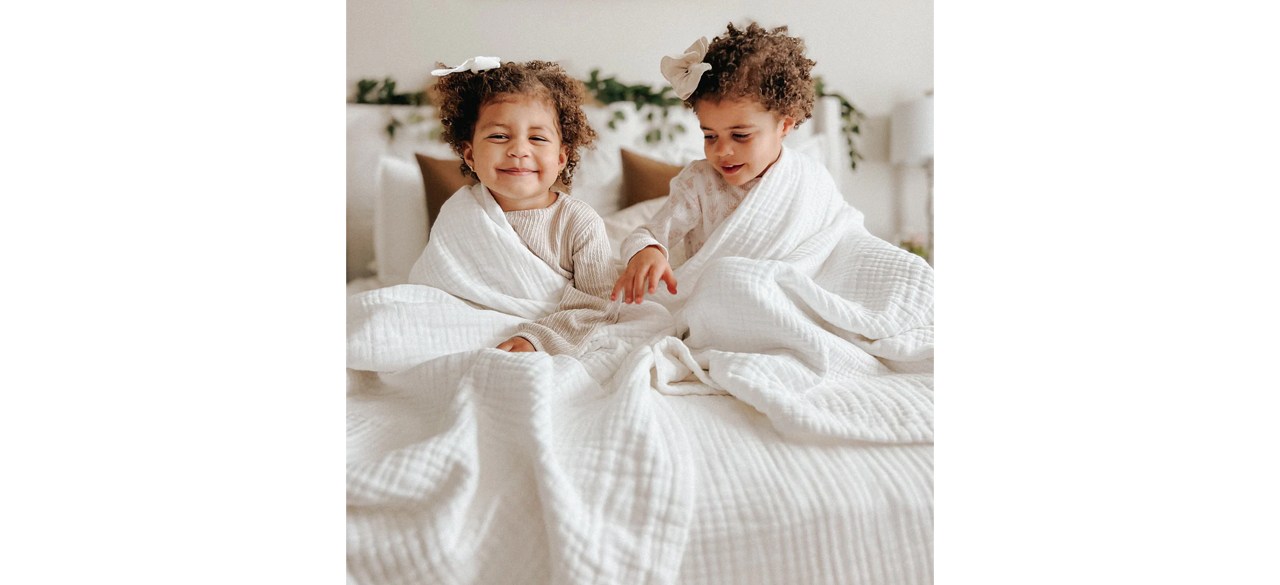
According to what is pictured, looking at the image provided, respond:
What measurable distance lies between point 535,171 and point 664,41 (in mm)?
233

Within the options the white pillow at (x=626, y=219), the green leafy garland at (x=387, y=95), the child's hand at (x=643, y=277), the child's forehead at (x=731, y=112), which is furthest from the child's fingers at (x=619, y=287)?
the green leafy garland at (x=387, y=95)

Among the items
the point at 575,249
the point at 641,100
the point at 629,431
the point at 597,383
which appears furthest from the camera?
the point at 641,100

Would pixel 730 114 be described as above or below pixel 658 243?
above

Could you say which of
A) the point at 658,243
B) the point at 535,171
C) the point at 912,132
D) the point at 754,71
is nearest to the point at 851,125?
the point at 912,132

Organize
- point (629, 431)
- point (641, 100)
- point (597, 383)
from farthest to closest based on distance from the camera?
point (641, 100) < point (597, 383) < point (629, 431)

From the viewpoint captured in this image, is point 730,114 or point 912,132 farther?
point 912,132

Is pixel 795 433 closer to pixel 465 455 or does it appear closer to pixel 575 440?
pixel 575 440

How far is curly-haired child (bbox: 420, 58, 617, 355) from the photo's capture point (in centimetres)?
94

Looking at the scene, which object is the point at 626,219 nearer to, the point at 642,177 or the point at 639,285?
the point at 642,177

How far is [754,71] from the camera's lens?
0.96 meters

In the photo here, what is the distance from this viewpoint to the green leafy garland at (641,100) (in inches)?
38.9

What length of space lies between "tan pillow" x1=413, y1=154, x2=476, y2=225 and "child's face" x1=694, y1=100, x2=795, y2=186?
0.31 m
